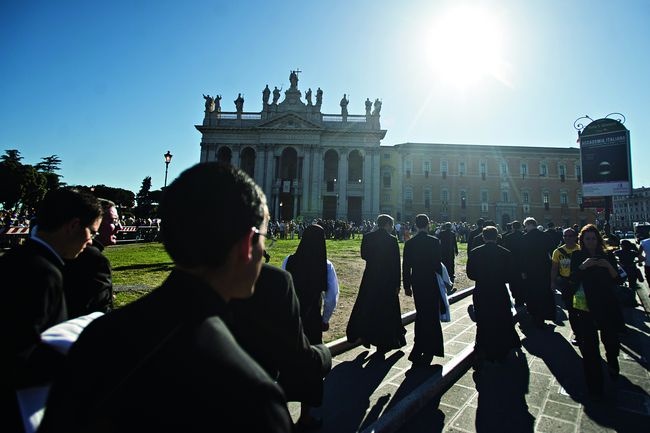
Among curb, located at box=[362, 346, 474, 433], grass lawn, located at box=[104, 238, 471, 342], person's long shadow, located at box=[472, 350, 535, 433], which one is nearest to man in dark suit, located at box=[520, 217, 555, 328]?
person's long shadow, located at box=[472, 350, 535, 433]

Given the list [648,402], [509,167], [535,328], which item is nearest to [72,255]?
[648,402]

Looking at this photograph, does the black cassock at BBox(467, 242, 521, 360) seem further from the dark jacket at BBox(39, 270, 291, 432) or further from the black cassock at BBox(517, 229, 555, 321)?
the dark jacket at BBox(39, 270, 291, 432)

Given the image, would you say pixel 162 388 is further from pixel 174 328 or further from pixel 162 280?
pixel 162 280

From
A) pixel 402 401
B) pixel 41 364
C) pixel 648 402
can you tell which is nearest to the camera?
pixel 41 364

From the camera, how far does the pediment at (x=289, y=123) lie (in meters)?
44.5

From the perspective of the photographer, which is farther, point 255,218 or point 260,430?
point 255,218

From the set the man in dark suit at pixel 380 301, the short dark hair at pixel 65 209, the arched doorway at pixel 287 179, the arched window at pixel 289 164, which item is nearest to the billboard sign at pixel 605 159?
the man in dark suit at pixel 380 301

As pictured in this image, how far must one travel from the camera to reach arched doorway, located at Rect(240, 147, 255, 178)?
153ft

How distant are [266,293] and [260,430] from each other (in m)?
1.06

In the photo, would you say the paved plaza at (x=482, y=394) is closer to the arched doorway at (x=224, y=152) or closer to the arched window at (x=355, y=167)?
the arched window at (x=355, y=167)

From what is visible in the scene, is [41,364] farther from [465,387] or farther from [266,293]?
[465,387]

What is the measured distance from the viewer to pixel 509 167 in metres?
50.5

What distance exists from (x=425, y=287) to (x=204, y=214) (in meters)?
4.81

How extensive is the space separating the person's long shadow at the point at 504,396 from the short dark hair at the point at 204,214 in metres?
3.52
